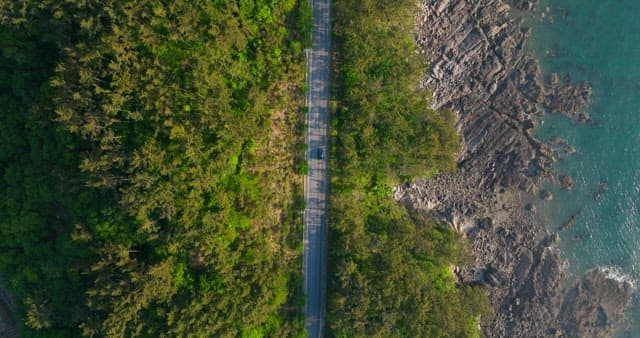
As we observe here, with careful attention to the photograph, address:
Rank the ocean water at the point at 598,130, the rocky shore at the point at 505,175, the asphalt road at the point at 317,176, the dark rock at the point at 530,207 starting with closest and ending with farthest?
the asphalt road at the point at 317,176 → the rocky shore at the point at 505,175 → the ocean water at the point at 598,130 → the dark rock at the point at 530,207

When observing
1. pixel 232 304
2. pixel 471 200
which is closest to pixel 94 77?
pixel 232 304

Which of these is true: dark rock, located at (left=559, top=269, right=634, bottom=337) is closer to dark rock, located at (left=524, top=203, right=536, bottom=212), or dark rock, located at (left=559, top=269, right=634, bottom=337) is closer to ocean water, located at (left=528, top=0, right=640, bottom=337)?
ocean water, located at (left=528, top=0, right=640, bottom=337)

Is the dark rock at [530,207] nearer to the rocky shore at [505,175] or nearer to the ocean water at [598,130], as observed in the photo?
the rocky shore at [505,175]

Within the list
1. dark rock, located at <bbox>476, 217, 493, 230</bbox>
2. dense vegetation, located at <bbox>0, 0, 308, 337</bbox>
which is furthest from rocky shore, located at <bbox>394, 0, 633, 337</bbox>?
dense vegetation, located at <bbox>0, 0, 308, 337</bbox>

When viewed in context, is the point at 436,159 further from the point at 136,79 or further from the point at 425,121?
the point at 136,79

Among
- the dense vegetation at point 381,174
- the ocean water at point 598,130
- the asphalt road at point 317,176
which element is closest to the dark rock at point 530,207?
the ocean water at point 598,130

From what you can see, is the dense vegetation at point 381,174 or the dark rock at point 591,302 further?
the dark rock at point 591,302

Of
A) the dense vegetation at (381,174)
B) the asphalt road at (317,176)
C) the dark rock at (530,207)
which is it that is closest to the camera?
the dense vegetation at (381,174)
